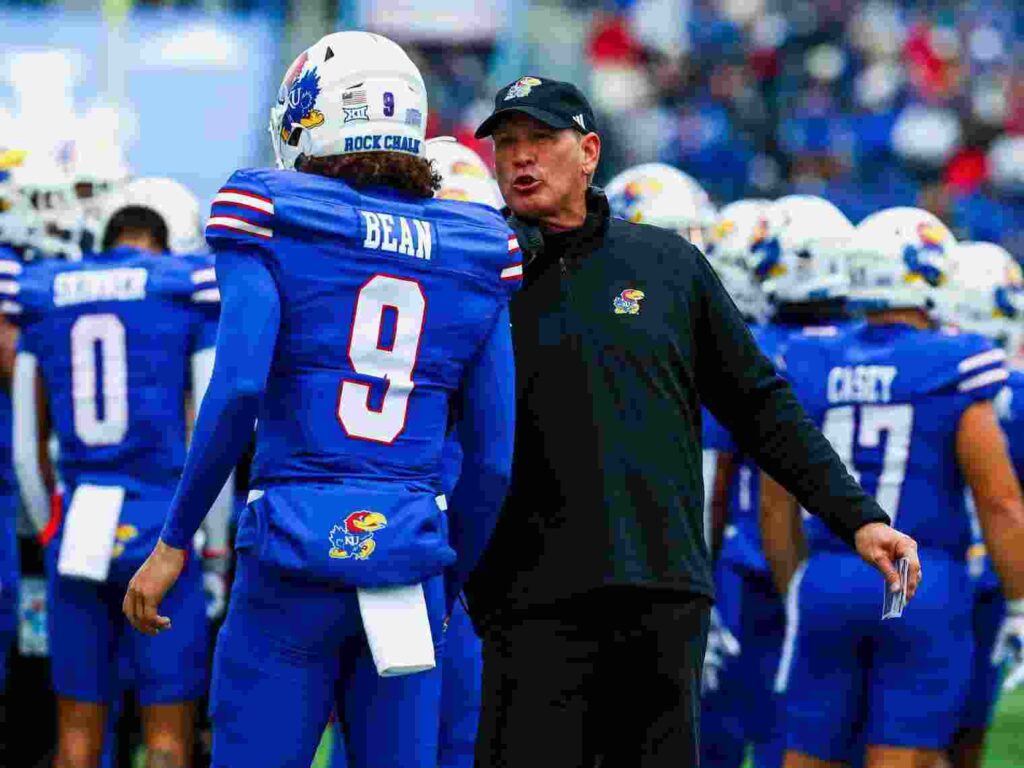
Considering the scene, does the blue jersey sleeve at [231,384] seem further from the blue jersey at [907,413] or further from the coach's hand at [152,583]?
the blue jersey at [907,413]

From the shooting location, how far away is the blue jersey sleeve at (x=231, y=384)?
392 centimetres

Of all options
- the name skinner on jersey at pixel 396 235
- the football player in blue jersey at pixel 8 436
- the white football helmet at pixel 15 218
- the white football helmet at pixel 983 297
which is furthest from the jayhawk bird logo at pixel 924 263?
the white football helmet at pixel 15 218

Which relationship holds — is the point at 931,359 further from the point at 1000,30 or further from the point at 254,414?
the point at 1000,30

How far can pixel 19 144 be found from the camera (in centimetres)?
784

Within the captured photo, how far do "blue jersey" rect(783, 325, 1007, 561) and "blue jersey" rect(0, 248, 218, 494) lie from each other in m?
1.90

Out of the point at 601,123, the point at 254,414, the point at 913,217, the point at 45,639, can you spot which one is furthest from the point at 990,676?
the point at 601,123

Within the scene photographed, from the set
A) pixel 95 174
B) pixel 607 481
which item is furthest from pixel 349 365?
pixel 95 174

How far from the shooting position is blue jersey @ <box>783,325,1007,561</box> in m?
5.82

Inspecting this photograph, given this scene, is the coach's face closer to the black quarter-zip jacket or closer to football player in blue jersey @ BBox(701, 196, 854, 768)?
the black quarter-zip jacket

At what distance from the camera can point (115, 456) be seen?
6.45m

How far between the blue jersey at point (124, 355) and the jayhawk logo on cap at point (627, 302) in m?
2.26

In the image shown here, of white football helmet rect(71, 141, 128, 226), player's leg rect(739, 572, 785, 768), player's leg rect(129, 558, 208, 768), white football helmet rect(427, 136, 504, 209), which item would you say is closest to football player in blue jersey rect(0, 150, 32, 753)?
white football helmet rect(71, 141, 128, 226)

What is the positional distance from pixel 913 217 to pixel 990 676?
1.62m

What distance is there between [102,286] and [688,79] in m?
12.8
